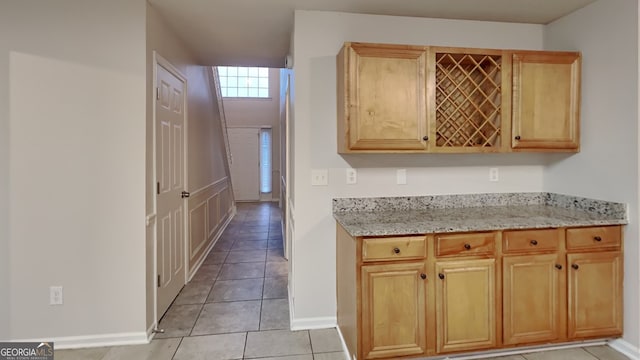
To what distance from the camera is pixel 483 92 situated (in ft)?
8.00

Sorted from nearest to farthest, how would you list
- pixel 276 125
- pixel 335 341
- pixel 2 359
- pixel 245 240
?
pixel 2 359, pixel 335 341, pixel 245 240, pixel 276 125

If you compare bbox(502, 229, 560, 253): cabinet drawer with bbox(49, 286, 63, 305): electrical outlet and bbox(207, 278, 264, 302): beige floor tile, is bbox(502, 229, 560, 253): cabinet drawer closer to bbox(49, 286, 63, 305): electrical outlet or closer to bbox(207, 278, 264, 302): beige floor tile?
bbox(207, 278, 264, 302): beige floor tile

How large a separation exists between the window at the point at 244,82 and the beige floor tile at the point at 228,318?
758 centimetres

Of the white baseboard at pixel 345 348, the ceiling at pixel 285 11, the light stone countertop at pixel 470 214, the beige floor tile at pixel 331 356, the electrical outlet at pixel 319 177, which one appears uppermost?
the ceiling at pixel 285 11

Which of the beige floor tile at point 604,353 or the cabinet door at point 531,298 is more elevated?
the cabinet door at point 531,298

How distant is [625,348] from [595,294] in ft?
1.33

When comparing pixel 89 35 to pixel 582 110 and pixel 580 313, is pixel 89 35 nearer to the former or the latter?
pixel 582 110

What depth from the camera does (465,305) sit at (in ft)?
6.77

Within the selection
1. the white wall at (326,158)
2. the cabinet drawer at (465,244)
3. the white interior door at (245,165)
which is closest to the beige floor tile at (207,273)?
the white wall at (326,158)

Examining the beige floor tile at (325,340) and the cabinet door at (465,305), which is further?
the beige floor tile at (325,340)

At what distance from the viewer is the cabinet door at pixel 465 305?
2.04 metres

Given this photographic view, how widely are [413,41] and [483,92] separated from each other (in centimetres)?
65

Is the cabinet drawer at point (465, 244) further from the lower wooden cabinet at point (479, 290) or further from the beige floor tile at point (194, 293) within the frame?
the beige floor tile at point (194, 293)

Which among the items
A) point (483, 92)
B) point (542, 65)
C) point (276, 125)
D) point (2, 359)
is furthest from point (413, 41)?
point (276, 125)
